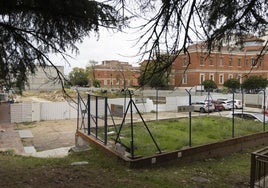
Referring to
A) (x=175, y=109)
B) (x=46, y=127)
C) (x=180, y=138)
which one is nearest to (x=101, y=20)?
(x=180, y=138)

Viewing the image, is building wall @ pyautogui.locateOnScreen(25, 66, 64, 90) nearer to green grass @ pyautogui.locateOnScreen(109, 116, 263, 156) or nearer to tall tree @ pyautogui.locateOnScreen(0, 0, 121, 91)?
tall tree @ pyautogui.locateOnScreen(0, 0, 121, 91)

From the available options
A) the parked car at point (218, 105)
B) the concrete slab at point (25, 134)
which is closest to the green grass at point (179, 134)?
the concrete slab at point (25, 134)

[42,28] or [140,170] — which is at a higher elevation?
[42,28]

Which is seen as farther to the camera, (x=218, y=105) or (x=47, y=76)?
(x=218, y=105)

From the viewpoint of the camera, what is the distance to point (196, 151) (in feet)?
34.6

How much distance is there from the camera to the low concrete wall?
346 inches

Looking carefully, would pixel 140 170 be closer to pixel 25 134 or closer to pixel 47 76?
pixel 47 76

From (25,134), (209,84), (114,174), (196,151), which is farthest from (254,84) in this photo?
(114,174)

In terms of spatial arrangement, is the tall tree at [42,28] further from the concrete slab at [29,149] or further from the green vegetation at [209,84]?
the green vegetation at [209,84]

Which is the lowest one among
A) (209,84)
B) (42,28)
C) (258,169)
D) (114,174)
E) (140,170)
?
(140,170)

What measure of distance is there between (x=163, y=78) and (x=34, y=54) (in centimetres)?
259

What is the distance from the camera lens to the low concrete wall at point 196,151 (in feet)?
28.8

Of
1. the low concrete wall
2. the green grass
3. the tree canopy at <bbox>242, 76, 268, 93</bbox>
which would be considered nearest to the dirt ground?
the low concrete wall

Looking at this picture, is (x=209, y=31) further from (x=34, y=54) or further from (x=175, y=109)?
(x=175, y=109)
